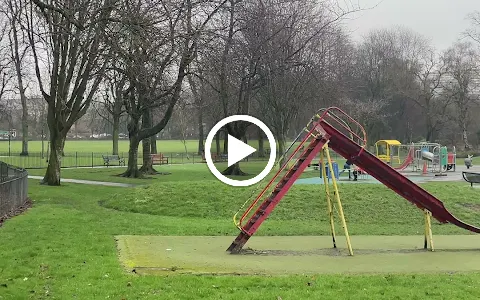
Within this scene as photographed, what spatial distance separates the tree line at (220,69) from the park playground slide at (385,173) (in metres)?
4.65

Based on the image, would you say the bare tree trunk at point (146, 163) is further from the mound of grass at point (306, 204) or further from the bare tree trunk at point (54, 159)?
the mound of grass at point (306, 204)

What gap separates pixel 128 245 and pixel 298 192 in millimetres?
9916

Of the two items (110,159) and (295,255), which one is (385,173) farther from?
(110,159)

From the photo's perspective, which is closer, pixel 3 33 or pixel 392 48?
pixel 3 33

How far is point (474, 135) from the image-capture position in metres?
79.2

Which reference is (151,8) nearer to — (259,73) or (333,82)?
(259,73)

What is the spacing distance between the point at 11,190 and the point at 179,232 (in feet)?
20.0

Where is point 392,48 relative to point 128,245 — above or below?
above

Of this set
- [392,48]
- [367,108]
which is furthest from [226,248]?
[392,48]

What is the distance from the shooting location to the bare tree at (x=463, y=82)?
238 ft

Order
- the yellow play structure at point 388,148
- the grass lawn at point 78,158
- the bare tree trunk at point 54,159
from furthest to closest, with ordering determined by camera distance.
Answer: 1. the grass lawn at point 78,158
2. the yellow play structure at point 388,148
3. the bare tree trunk at point 54,159

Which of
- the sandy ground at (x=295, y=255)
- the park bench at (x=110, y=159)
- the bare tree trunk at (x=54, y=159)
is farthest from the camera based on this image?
the park bench at (x=110, y=159)

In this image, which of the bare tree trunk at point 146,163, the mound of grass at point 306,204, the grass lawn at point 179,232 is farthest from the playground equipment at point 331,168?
the bare tree trunk at point 146,163

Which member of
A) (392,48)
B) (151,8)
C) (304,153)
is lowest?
(304,153)
